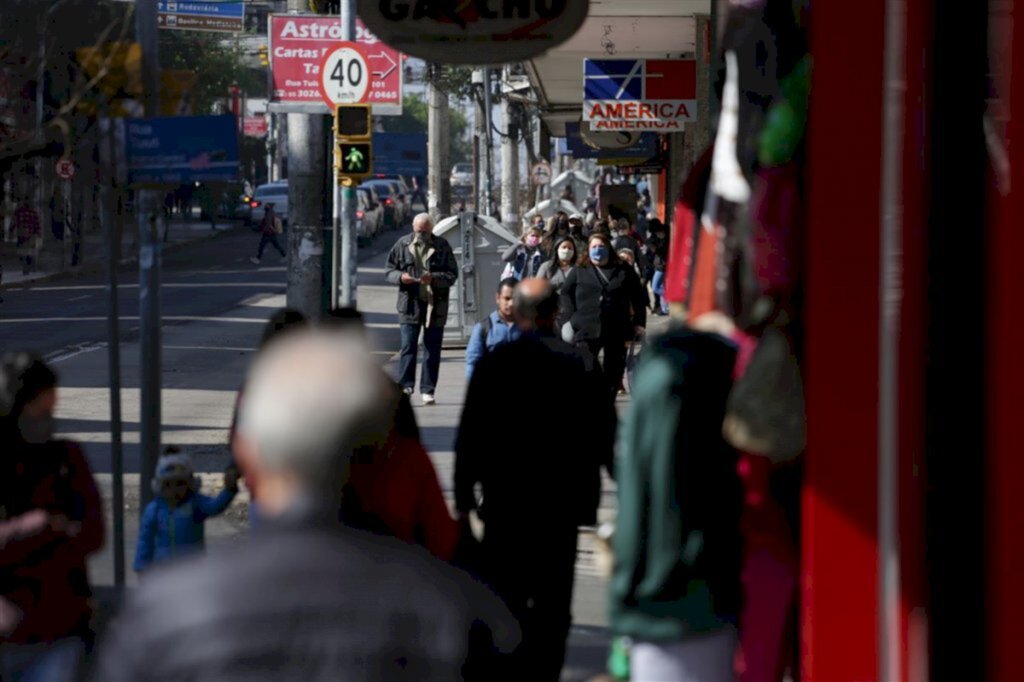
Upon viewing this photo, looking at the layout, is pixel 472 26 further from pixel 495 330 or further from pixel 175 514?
pixel 495 330

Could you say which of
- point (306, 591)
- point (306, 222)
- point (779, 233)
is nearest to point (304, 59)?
point (306, 222)

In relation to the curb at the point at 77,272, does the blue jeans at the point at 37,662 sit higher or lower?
higher

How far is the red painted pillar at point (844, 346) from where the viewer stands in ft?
15.8

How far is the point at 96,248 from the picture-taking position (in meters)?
53.0

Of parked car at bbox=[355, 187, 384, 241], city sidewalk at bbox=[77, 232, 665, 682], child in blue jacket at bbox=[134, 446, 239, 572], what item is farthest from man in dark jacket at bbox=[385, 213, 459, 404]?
parked car at bbox=[355, 187, 384, 241]

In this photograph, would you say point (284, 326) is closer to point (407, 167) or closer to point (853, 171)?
point (853, 171)

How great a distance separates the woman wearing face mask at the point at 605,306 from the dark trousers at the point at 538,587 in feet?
31.2

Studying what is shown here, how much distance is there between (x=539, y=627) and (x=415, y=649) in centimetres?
373

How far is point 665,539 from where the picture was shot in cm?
473

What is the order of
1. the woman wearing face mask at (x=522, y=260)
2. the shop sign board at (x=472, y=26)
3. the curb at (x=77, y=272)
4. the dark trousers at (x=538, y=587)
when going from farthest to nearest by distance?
1. the curb at (x=77, y=272)
2. the woman wearing face mask at (x=522, y=260)
3. the shop sign board at (x=472, y=26)
4. the dark trousers at (x=538, y=587)

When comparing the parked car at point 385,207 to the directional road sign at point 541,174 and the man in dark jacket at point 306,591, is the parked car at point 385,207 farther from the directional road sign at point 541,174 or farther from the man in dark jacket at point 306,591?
the man in dark jacket at point 306,591

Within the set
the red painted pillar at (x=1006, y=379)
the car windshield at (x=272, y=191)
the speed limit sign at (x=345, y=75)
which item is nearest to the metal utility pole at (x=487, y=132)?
the car windshield at (x=272, y=191)

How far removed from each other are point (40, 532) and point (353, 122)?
11.0 meters

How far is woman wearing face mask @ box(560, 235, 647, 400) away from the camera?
1628cm
